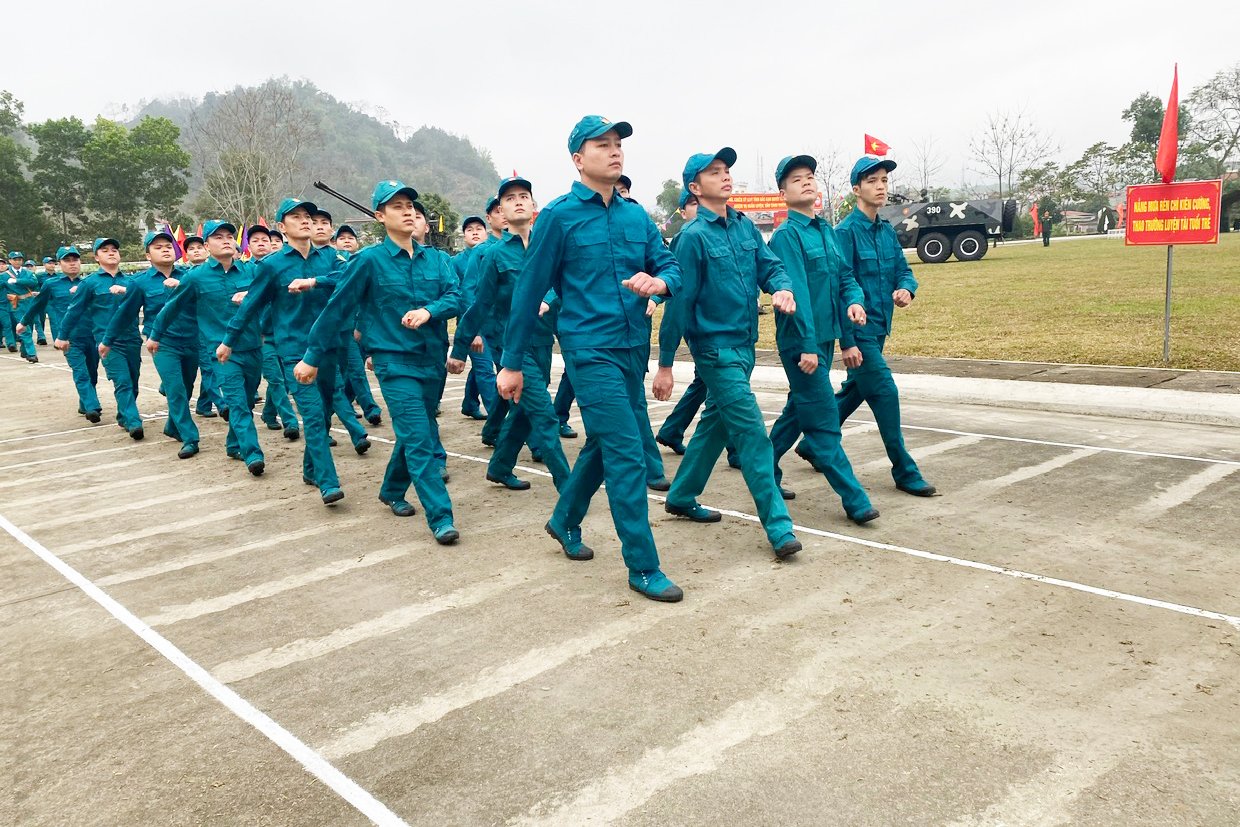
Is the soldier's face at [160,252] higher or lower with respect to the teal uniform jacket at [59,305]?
higher

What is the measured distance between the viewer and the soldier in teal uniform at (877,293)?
566 centimetres

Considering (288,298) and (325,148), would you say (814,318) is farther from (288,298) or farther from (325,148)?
(325,148)

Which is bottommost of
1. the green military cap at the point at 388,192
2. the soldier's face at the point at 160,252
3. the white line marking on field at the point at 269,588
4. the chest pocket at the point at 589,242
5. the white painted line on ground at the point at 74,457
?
the white painted line on ground at the point at 74,457

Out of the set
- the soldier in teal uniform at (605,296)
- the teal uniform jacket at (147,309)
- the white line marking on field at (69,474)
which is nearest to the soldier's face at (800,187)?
the soldier in teal uniform at (605,296)

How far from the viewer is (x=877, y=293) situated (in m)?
5.75

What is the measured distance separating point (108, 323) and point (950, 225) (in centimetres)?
3000

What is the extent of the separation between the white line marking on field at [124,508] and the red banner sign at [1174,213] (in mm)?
9330

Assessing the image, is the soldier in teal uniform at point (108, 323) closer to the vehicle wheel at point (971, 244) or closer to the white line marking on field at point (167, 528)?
the white line marking on field at point (167, 528)

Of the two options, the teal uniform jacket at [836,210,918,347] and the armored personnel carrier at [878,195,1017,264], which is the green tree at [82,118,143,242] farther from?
the teal uniform jacket at [836,210,918,347]

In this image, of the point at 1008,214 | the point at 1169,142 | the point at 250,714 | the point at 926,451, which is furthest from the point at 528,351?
the point at 1008,214

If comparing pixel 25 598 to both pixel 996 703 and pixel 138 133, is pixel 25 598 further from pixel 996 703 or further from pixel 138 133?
pixel 138 133

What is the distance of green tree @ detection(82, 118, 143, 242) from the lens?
68812 millimetres

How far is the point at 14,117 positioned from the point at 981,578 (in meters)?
89.3

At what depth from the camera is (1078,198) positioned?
214 feet
